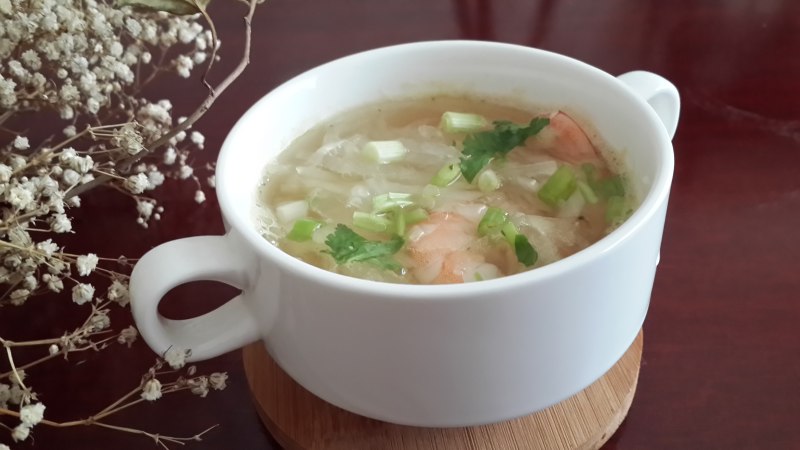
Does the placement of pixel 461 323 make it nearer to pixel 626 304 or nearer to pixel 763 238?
pixel 626 304

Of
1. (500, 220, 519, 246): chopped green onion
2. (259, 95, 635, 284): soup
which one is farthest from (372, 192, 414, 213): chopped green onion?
(500, 220, 519, 246): chopped green onion

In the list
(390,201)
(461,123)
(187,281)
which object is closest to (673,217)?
(461,123)

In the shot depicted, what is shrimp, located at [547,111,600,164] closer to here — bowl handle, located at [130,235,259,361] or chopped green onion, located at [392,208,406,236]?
chopped green onion, located at [392,208,406,236]

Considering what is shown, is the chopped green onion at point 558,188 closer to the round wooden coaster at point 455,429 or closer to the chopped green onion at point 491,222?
the chopped green onion at point 491,222

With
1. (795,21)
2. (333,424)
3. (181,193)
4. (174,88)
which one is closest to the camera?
(333,424)

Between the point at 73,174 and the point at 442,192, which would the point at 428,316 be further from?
the point at 73,174

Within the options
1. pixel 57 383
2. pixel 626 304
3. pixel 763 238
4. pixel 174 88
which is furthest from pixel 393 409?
pixel 174 88
